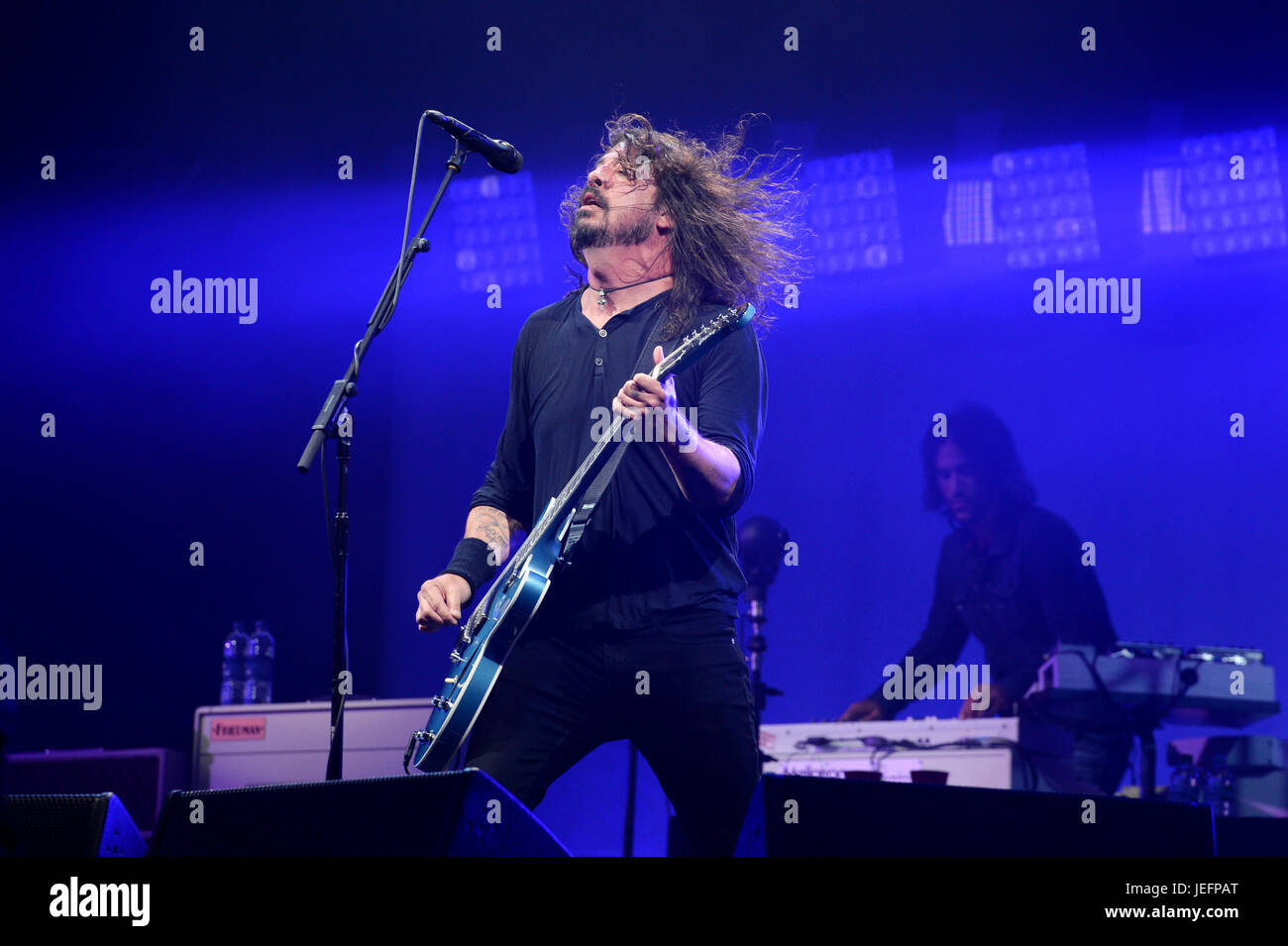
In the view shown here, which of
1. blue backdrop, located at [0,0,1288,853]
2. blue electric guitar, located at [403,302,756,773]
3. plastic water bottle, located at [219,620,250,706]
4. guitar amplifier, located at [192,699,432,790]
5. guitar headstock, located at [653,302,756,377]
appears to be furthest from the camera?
plastic water bottle, located at [219,620,250,706]

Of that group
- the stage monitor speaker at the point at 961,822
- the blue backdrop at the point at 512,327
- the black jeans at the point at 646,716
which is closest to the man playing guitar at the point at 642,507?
the black jeans at the point at 646,716

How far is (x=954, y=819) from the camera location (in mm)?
1731

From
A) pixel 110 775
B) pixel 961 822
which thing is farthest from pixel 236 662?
pixel 961 822

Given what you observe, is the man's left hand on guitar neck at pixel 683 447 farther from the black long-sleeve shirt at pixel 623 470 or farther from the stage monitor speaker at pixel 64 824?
the stage monitor speaker at pixel 64 824

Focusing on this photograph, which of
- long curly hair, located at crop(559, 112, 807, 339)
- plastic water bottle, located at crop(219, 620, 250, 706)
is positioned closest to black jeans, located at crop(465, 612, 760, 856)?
long curly hair, located at crop(559, 112, 807, 339)

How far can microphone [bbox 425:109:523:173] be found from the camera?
10.9 ft

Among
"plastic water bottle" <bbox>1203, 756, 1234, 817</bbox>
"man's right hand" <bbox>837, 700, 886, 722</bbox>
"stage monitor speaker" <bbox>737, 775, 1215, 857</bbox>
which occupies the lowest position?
"plastic water bottle" <bbox>1203, 756, 1234, 817</bbox>

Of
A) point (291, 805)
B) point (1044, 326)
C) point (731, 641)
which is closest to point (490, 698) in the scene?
point (731, 641)

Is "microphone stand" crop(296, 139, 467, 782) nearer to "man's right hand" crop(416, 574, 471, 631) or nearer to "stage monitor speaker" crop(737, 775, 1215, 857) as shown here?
"man's right hand" crop(416, 574, 471, 631)

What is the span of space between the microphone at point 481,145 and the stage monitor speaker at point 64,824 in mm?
2184

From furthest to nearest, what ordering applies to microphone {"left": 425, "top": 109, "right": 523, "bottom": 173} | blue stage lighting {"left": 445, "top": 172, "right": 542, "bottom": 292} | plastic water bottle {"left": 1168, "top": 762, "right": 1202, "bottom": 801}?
blue stage lighting {"left": 445, "top": 172, "right": 542, "bottom": 292}
plastic water bottle {"left": 1168, "top": 762, "right": 1202, "bottom": 801}
microphone {"left": 425, "top": 109, "right": 523, "bottom": 173}

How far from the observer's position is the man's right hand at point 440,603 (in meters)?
2.76

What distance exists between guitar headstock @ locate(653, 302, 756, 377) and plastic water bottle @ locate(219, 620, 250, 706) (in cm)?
384
